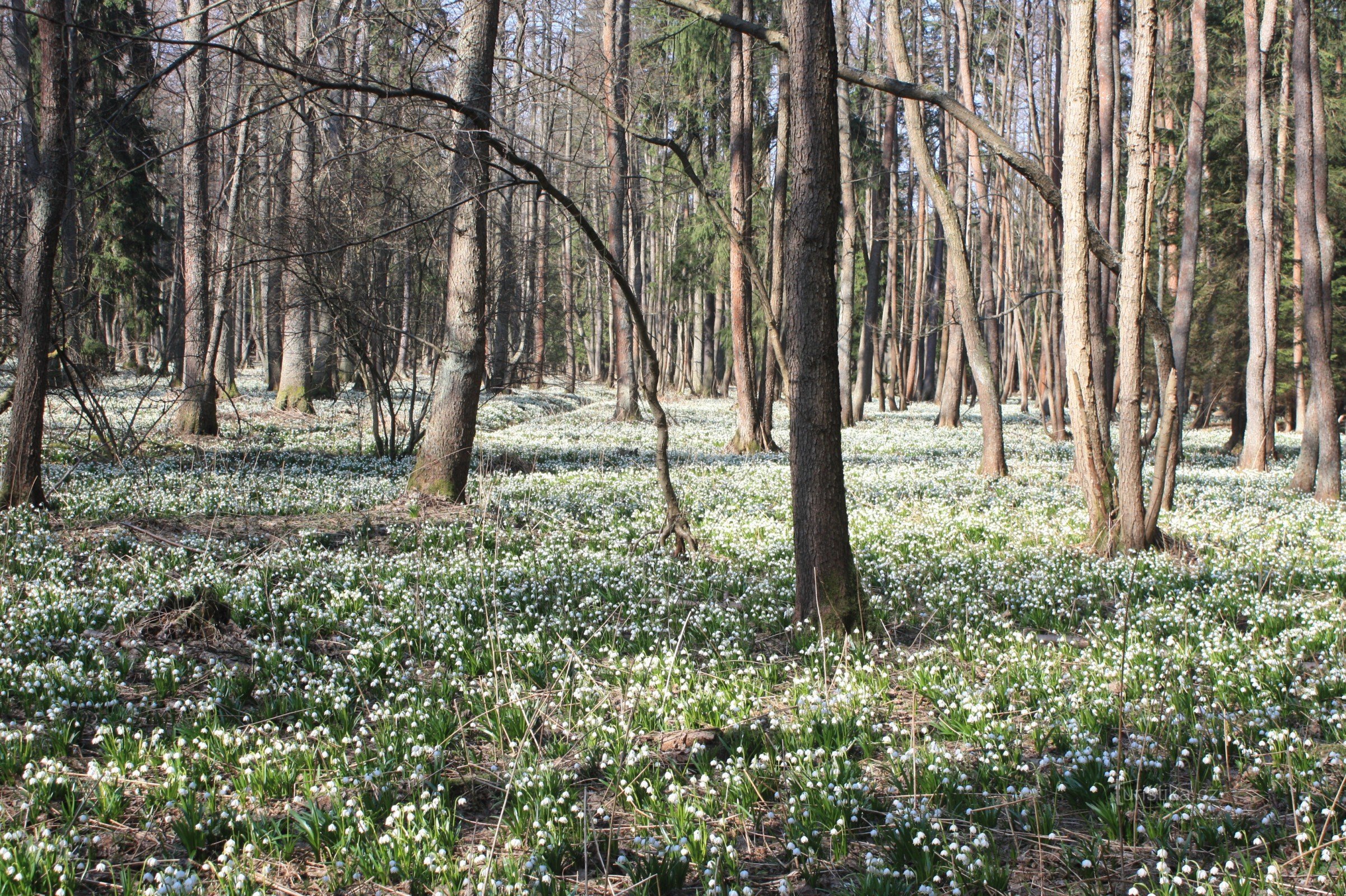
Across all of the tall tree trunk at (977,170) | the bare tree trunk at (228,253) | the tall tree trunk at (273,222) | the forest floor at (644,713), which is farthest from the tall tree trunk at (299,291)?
the tall tree trunk at (977,170)

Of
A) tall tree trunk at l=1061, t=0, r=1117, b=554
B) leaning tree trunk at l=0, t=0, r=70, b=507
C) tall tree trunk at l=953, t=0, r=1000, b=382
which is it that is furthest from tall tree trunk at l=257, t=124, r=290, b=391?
tall tree trunk at l=953, t=0, r=1000, b=382

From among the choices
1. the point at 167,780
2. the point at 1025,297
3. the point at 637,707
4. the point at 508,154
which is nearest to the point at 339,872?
the point at 167,780

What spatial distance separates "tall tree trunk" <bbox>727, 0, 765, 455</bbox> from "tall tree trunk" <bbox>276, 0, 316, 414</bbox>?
7889mm

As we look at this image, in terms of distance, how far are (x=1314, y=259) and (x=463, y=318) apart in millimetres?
12619

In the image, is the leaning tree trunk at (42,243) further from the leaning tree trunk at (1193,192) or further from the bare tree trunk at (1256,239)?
the bare tree trunk at (1256,239)

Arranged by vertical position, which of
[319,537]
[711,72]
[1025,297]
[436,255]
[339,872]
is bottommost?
[339,872]

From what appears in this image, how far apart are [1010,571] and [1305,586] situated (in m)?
2.37

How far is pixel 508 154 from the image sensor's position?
6.77 meters

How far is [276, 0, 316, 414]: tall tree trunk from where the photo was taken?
11.2 m

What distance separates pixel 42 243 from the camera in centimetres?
812

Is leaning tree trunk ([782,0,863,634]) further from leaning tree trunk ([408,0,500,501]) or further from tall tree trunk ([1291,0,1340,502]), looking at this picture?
tall tree trunk ([1291,0,1340,502])

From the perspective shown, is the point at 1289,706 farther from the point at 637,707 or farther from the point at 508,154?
the point at 508,154

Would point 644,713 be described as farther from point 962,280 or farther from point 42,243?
point 962,280

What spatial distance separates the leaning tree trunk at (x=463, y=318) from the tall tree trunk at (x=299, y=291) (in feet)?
5.80
